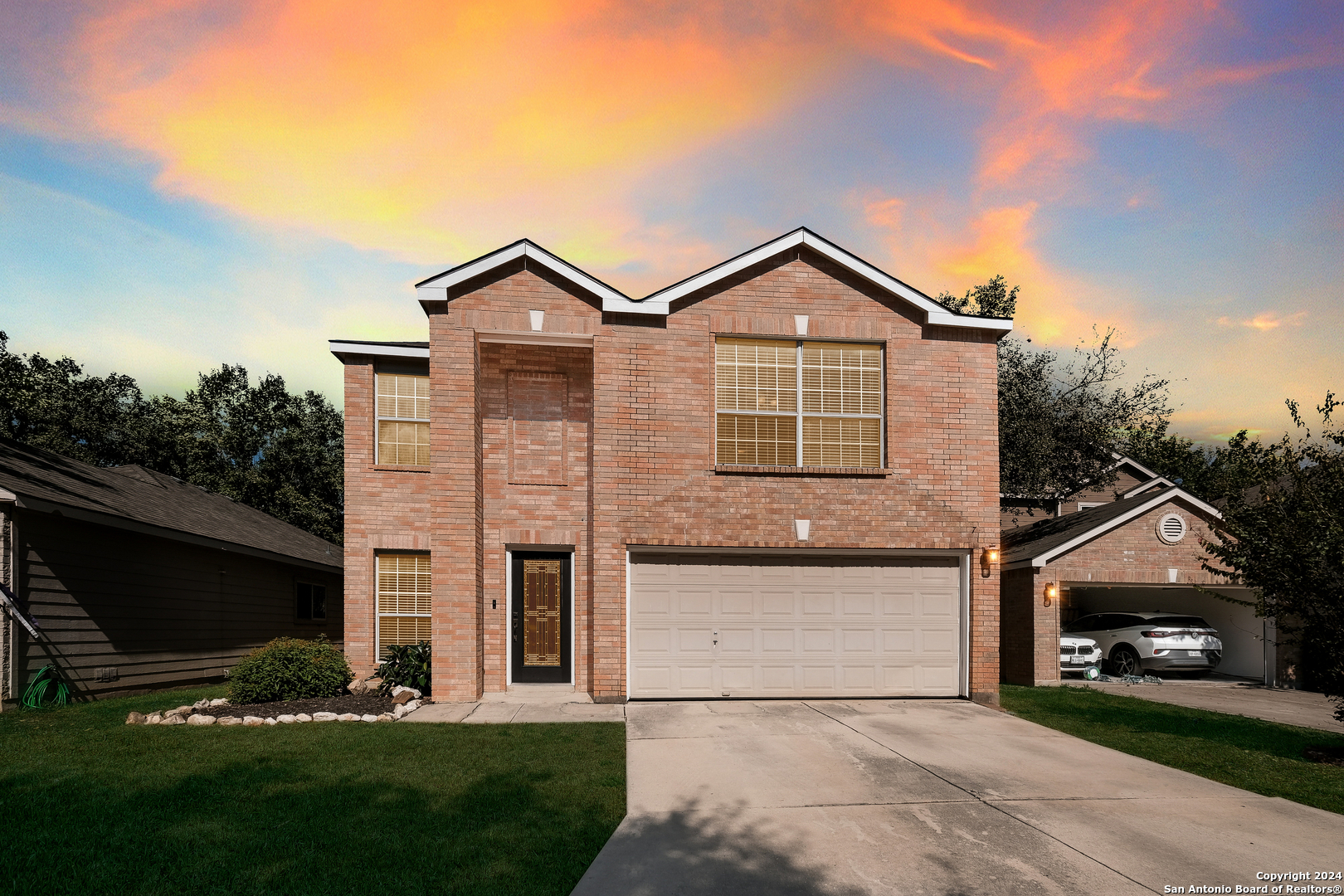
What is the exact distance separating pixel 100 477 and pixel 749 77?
625 inches

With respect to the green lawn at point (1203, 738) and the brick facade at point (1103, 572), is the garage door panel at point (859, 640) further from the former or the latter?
the brick facade at point (1103, 572)

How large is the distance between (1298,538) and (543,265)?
440 inches

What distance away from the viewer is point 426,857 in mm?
5266

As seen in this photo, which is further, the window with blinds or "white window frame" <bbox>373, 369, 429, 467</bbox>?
"white window frame" <bbox>373, 369, 429, 467</bbox>

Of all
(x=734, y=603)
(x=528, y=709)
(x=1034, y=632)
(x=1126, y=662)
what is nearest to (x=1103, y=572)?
(x=1034, y=632)

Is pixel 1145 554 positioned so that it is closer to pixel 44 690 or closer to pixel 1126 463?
pixel 1126 463

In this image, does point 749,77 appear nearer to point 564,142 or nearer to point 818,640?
point 564,142

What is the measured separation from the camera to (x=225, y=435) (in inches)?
1323

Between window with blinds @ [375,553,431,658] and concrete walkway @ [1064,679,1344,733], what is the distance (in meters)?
13.3

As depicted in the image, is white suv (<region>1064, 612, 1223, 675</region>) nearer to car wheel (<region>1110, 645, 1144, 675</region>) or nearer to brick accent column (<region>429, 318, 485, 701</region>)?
car wheel (<region>1110, 645, 1144, 675</region>)

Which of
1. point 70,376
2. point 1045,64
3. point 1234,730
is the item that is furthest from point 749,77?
point 70,376

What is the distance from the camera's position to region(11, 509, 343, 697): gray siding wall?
12.0 metres

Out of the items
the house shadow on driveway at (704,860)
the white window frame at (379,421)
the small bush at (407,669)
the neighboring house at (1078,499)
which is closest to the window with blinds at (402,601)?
the small bush at (407,669)

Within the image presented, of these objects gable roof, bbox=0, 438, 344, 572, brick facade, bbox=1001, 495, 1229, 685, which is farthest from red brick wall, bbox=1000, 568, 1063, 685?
gable roof, bbox=0, 438, 344, 572
